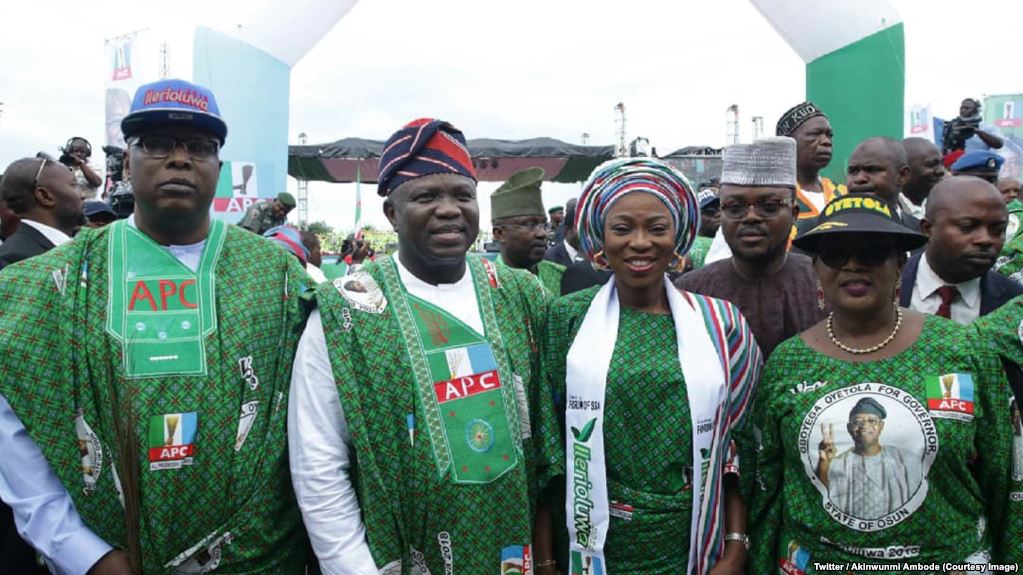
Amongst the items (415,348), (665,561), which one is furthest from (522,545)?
(415,348)

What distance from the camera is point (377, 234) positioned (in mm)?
26172

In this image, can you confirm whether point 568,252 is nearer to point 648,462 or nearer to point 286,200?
point 286,200

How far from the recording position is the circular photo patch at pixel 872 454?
196cm

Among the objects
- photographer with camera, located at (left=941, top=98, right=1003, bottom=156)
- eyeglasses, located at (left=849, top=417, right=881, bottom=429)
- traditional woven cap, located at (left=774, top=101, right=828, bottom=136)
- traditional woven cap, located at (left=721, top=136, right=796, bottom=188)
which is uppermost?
photographer with camera, located at (left=941, top=98, right=1003, bottom=156)

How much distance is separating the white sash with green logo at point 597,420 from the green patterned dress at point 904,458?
0.81 ft

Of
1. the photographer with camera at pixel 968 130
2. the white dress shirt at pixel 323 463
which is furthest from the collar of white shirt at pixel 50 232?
the photographer with camera at pixel 968 130

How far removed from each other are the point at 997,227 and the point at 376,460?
Result: 234cm

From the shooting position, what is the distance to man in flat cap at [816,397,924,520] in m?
1.96

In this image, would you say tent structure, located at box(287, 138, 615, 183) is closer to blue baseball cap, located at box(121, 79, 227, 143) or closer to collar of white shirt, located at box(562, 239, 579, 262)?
collar of white shirt, located at box(562, 239, 579, 262)

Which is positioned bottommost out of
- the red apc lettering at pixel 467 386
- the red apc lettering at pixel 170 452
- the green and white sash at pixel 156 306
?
the red apc lettering at pixel 170 452

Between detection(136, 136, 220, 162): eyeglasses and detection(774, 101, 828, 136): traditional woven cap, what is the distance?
340 centimetres

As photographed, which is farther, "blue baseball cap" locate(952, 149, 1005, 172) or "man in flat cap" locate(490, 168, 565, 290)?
"man in flat cap" locate(490, 168, 565, 290)

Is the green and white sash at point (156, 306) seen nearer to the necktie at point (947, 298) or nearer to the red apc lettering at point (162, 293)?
the red apc lettering at point (162, 293)

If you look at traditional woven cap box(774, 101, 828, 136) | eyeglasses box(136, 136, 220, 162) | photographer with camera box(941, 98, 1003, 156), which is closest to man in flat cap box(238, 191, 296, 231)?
traditional woven cap box(774, 101, 828, 136)
